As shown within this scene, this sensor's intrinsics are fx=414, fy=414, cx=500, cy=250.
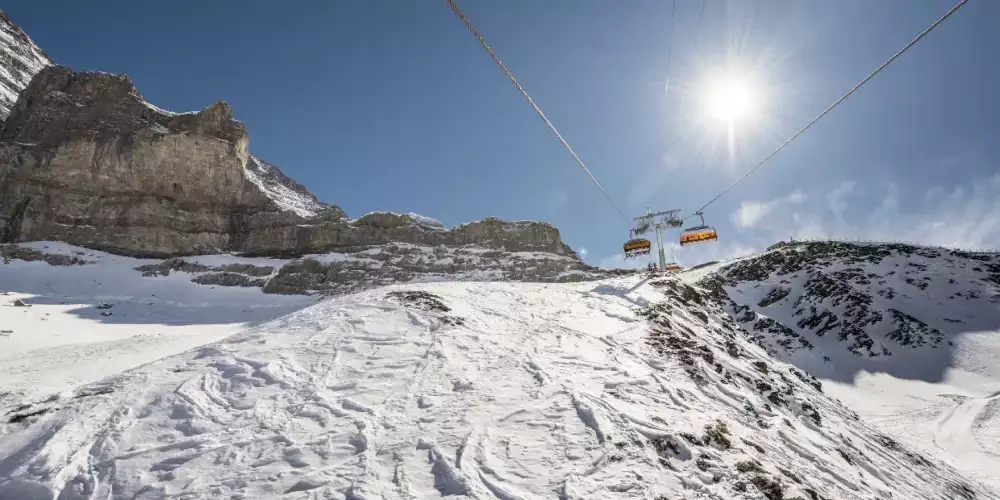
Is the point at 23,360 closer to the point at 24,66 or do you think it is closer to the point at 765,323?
the point at 765,323

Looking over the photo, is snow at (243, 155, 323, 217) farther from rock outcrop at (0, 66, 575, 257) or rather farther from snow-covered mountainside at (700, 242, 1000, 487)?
snow-covered mountainside at (700, 242, 1000, 487)

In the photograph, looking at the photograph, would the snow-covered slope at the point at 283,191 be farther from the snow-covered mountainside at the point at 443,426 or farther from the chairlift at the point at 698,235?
the snow-covered mountainside at the point at 443,426

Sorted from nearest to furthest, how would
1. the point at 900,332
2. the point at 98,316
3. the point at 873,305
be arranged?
the point at 98,316 → the point at 900,332 → the point at 873,305

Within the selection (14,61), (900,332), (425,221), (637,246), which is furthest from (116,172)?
(900,332)

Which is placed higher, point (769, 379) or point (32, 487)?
point (769, 379)

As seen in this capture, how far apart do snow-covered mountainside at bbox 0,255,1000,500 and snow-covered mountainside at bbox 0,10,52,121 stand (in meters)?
102

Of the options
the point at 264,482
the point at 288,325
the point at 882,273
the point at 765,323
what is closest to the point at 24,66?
the point at 288,325

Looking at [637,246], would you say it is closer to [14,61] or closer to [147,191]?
[147,191]

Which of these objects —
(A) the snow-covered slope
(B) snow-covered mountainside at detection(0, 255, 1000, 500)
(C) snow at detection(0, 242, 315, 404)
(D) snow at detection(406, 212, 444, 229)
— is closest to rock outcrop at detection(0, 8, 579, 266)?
(D) snow at detection(406, 212, 444, 229)

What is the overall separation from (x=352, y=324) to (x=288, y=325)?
183cm

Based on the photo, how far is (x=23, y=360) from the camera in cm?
1429

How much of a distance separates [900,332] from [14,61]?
6425 inches

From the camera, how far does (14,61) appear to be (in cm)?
9275

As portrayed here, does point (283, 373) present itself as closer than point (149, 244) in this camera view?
Yes
